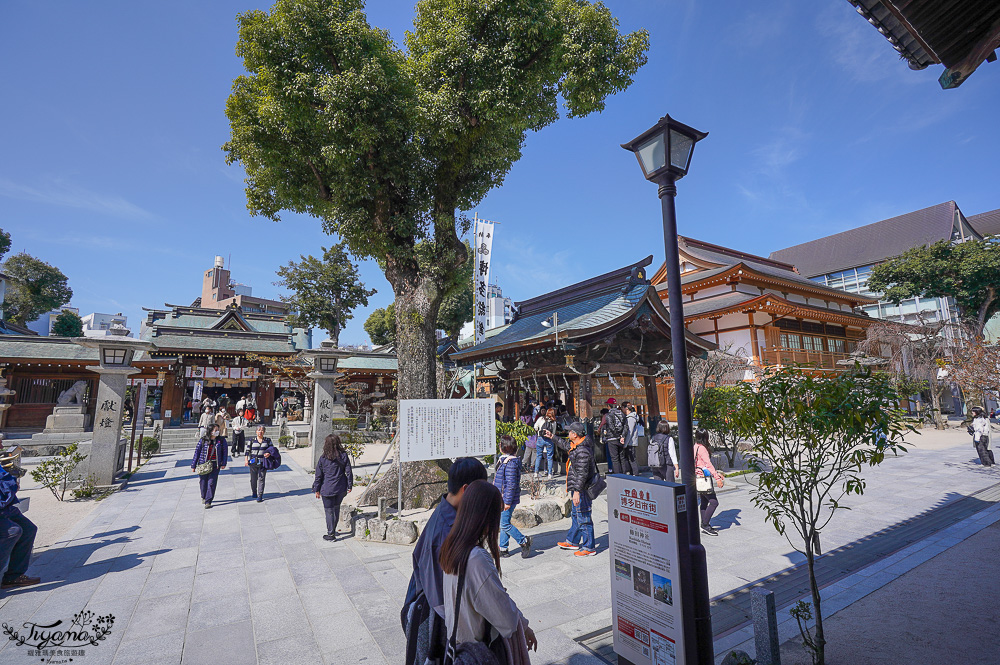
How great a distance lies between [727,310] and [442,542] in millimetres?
22948

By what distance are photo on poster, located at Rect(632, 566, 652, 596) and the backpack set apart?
23.8 feet

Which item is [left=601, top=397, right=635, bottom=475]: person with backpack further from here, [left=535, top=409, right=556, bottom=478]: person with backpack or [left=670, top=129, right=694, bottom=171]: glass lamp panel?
[left=670, top=129, right=694, bottom=171]: glass lamp panel

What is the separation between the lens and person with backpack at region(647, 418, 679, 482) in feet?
24.3

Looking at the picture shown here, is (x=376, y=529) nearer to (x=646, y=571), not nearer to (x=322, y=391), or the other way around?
(x=646, y=571)

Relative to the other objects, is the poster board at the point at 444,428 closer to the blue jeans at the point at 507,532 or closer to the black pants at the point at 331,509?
the black pants at the point at 331,509

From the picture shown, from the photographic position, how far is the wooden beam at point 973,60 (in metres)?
3.10

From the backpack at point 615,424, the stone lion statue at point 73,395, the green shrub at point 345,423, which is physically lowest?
the green shrub at point 345,423

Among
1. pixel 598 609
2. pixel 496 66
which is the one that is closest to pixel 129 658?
pixel 598 609

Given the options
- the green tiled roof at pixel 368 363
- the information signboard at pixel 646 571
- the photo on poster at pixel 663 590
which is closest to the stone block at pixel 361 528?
the information signboard at pixel 646 571

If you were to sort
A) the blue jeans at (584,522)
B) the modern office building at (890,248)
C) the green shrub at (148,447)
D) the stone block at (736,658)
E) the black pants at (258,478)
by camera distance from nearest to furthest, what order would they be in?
the stone block at (736,658) → the blue jeans at (584,522) → the black pants at (258,478) → the green shrub at (148,447) → the modern office building at (890,248)

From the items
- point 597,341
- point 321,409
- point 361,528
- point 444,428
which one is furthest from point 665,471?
point 321,409

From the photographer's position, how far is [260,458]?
9.02 metres

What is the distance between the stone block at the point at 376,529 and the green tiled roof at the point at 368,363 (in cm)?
1872

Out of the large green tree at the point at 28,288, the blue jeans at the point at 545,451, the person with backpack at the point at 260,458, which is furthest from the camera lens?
the large green tree at the point at 28,288
